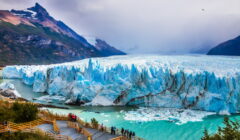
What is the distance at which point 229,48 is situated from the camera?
43.8 m

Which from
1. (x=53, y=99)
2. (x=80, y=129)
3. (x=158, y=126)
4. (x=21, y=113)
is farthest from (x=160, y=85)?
(x=21, y=113)

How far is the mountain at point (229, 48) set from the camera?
1659 inches

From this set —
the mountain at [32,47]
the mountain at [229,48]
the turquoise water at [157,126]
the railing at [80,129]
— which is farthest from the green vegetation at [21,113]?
the mountain at [32,47]

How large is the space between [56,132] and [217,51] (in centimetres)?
4633

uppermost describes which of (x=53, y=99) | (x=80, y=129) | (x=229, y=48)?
(x=229, y=48)

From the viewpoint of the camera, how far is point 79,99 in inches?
811

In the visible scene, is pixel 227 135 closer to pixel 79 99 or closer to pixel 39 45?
pixel 79 99

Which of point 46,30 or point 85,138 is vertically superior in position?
point 46,30

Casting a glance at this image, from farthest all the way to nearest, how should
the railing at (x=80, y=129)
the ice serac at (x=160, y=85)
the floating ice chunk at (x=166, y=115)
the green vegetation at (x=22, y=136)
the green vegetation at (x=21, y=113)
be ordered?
1. the ice serac at (x=160, y=85)
2. the floating ice chunk at (x=166, y=115)
3. the green vegetation at (x=21, y=113)
4. the railing at (x=80, y=129)
5. the green vegetation at (x=22, y=136)

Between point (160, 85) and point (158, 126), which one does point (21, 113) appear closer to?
point (158, 126)

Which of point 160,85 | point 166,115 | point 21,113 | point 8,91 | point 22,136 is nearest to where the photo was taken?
point 22,136

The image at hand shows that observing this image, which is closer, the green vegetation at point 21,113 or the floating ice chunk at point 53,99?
the green vegetation at point 21,113

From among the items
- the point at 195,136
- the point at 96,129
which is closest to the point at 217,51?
the point at 195,136

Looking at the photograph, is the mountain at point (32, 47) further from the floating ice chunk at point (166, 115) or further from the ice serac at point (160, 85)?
the floating ice chunk at point (166, 115)
